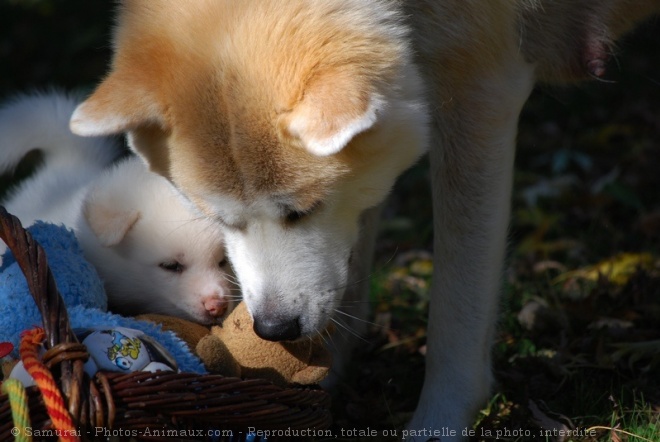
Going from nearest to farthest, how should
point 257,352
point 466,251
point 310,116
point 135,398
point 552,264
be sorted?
point 135,398, point 310,116, point 257,352, point 466,251, point 552,264

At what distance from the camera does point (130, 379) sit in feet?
5.79

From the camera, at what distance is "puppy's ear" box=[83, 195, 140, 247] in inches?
95.7

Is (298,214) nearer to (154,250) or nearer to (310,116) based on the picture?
(310,116)

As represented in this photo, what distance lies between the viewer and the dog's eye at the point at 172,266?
2535 mm

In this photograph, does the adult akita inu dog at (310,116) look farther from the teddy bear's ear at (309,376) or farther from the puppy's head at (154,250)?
the puppy's head at (154,250)

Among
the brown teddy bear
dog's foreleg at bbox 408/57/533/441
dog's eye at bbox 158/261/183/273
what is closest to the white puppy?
dog's eye at bbox 158/261/183/273

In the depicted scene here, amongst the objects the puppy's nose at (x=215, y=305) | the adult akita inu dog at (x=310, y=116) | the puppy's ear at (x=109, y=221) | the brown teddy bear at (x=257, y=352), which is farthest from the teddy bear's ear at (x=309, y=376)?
the puppy's ear at (x=109, y=221)

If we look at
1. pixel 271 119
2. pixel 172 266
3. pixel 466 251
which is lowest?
pixel 466 251

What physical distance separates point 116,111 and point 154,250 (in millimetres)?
567

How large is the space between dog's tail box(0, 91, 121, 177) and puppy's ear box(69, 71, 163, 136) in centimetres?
91

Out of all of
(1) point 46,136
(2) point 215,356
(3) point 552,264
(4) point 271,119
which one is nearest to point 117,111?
(4) point 271,119

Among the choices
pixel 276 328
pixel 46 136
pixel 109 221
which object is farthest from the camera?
pixel 46 136

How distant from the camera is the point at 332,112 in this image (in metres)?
1.85

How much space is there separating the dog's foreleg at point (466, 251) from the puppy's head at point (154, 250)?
640 mm
